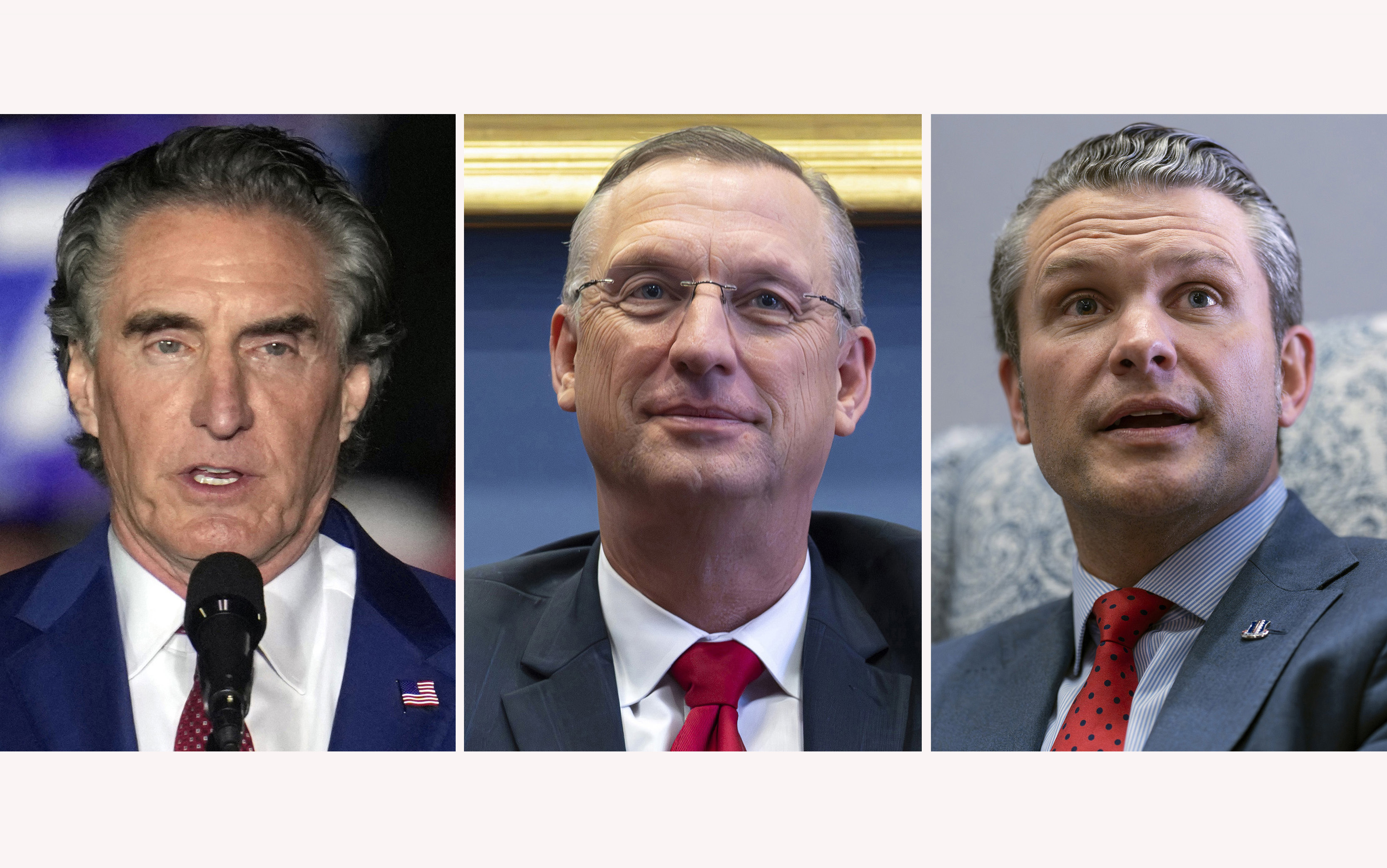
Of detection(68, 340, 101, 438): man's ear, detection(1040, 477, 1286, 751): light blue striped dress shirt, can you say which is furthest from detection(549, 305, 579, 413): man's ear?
detection(1040, 477, 1286, 751): light blue striped dress shirt

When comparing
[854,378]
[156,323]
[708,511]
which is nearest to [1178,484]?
[854,378]

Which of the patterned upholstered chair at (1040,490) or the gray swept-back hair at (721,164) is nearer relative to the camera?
the gray swept-back hair at (721,164)

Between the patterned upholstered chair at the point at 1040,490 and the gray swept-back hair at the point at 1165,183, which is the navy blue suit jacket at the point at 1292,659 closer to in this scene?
the gray swept-back hair at the point at 1165,183

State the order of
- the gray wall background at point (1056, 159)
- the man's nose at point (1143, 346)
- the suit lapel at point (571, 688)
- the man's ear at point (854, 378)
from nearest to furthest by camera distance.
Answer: the man's nose at point (1143, 346) → the suit lapel at point (571, 688) → the man's ear at point (854, 378) → the gray wall background at point (1056, 159)

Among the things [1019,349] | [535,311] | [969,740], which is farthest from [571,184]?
[969,740]

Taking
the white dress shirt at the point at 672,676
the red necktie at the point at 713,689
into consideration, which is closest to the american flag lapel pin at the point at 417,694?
the white dress shirt at the point at 672,676

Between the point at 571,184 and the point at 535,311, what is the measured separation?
27 centimetres

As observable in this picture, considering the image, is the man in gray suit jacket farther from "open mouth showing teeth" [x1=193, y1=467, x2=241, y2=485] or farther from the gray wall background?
"open mouth showing teeth" [x1=193, y1=467, x2=241, y2=485]

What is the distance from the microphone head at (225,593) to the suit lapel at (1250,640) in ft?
5.50

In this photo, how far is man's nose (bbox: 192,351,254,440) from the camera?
2.54 m

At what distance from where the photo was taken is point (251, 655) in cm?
230

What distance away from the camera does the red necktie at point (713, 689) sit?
2.49 meters

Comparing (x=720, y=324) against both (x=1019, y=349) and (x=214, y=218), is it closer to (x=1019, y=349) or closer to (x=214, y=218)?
(x=1019, y=349)

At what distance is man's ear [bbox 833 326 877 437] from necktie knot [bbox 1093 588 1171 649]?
623mm
